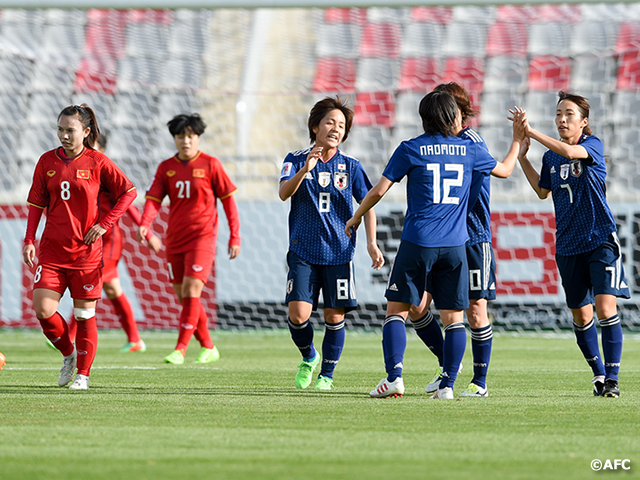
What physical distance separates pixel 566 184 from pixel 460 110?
0.85m

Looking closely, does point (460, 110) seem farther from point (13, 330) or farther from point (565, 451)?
point (13, 330)

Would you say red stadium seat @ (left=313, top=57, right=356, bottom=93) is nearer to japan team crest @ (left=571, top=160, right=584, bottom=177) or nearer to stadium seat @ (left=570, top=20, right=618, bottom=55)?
stadium seat @ (left=570, top=20, right=618, bottom=55)

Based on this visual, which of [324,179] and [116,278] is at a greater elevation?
[324,179]

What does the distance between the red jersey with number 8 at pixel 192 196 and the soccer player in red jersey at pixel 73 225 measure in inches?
79.5

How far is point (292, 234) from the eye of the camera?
561 cm

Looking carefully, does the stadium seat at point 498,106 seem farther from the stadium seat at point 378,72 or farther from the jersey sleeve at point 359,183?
the jersey sleeve at point 359,183

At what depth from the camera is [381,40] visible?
59.1 ft

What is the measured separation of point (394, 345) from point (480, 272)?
0.75 metres

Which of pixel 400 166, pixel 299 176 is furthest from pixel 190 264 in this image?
pixel 400 166

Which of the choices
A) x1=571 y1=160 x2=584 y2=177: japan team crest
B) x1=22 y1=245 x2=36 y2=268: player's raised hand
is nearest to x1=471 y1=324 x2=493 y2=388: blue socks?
x1=571 y1=160 x2=584 y2=177: japan team crest

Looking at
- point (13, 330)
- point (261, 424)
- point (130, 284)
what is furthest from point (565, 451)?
point (13, 330)

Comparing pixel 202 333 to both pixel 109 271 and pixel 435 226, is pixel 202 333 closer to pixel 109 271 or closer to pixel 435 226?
pixel 109 271

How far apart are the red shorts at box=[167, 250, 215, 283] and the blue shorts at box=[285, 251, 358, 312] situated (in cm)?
212

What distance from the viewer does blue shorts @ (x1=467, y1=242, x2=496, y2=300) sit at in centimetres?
516
